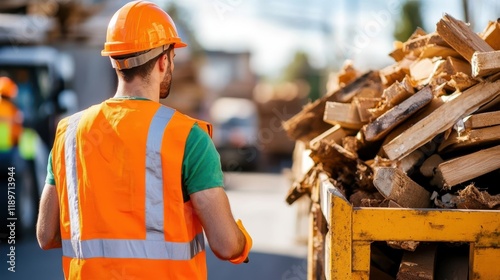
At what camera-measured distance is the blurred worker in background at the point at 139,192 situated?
10.1 ft

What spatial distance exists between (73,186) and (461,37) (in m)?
2.12

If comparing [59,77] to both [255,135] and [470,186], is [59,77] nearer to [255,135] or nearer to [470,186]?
[470,186]

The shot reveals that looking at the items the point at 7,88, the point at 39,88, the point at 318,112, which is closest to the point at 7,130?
the point at 7,88

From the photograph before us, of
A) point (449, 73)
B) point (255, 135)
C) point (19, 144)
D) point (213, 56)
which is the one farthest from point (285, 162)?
point (213, 56)

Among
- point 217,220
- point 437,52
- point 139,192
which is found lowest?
point 217,220

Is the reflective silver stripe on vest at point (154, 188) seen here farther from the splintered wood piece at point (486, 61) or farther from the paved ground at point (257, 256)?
the paved ground at point (257, 256)

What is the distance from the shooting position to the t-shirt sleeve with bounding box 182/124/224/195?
3.11 meters

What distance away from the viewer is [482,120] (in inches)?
148

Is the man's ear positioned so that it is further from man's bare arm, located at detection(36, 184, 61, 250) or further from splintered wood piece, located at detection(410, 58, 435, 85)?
splintered wood piece, located at detection(410, 58, 435, 85)

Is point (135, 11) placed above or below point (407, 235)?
above

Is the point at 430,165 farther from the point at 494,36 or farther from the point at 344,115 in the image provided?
the point at 494,36

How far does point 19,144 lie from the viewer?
10836mm

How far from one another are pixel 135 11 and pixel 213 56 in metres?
79.1

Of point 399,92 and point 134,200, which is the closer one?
point 134,200
